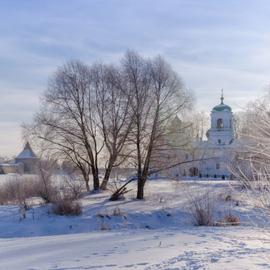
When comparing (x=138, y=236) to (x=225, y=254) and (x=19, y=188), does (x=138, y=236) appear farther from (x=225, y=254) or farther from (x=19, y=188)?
(x=19, y=188)

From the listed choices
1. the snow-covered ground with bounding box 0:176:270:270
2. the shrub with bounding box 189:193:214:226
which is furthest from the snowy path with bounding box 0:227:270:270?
the shrub with bounding box 189:193:214:226

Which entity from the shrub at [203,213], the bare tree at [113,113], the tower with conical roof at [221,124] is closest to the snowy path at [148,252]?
the shrub at [203,213]

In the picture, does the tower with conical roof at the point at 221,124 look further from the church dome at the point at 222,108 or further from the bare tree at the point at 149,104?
the bare tree at the point at 149,104

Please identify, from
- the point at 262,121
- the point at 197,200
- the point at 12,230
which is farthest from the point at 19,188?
the point at 262,121

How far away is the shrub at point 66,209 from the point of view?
77.2 feet

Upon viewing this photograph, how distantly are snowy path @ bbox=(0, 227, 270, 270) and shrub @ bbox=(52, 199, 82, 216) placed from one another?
31.3 ft

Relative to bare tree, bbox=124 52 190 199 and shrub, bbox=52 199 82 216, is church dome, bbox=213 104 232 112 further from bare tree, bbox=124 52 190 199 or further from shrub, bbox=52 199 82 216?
shrub, bbox=52 199 82 216

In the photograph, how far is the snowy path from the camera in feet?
29.1

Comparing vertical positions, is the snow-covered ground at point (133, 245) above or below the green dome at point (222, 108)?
below

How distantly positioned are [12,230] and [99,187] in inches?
598

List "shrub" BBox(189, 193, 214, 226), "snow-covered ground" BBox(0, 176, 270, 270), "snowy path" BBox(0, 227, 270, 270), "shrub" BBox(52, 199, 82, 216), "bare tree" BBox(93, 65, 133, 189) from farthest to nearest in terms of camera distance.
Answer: "bare tree" BBox(93, 65, 133, 189) → "shrub" BBox(52, 199, 82, 216) → "shrub" BBox(189, 193, 214, 226) → "snow-covered ground" BBox(0, 176, 270, 270) → "snowy path" BBox(0, 227, 270, 270)

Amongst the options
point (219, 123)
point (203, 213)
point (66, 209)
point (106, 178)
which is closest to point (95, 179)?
point (106, 178)

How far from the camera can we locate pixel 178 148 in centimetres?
3297

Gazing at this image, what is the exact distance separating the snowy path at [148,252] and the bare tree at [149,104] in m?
17.6
